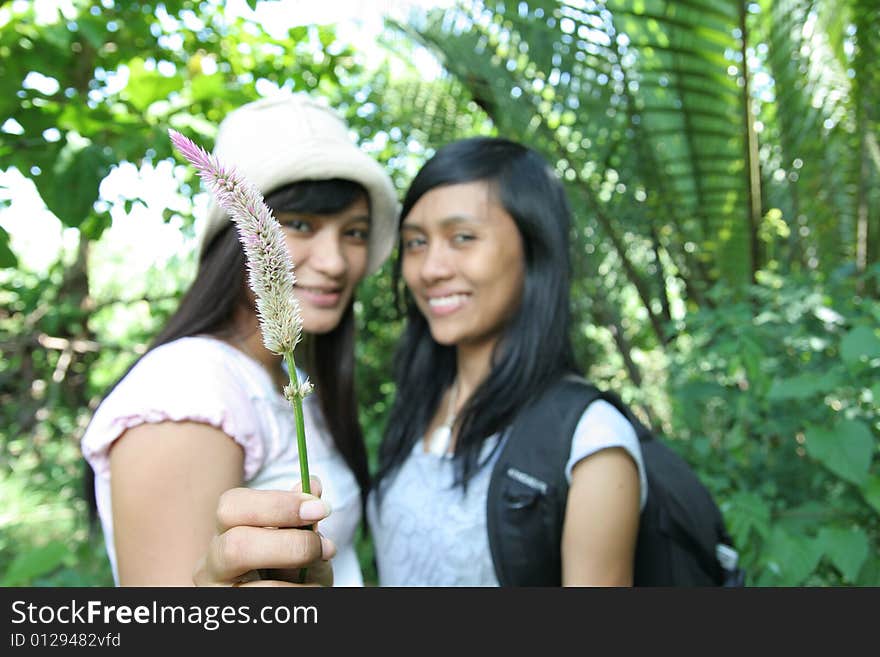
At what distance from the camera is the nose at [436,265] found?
186 cm

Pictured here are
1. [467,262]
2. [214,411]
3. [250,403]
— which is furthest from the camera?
[467,262]

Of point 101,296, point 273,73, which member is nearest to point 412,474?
point 273,73

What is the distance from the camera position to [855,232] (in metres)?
3.62

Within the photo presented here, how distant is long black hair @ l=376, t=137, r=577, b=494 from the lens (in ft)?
6.00

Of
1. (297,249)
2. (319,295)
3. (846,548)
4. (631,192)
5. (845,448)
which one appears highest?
(631,192)

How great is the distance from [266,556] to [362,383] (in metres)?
4.20

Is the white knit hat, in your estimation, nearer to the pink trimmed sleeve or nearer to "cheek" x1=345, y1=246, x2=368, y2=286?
"cheek" x1=345, y1=246, x2=368, y2=286

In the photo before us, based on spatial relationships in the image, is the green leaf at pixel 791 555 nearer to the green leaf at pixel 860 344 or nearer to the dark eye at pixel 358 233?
the green leaf at pixel 860 344

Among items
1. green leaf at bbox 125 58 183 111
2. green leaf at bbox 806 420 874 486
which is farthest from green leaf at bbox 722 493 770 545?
green leaf at bbox 125 58 183 111

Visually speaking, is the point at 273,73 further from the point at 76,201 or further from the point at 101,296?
the point at 101,296

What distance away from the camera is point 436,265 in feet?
6.11

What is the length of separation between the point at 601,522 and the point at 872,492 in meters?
0.76

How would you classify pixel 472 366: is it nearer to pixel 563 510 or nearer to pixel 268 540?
pixel 563 510

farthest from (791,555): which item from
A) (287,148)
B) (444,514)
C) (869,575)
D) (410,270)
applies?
(287,148)
